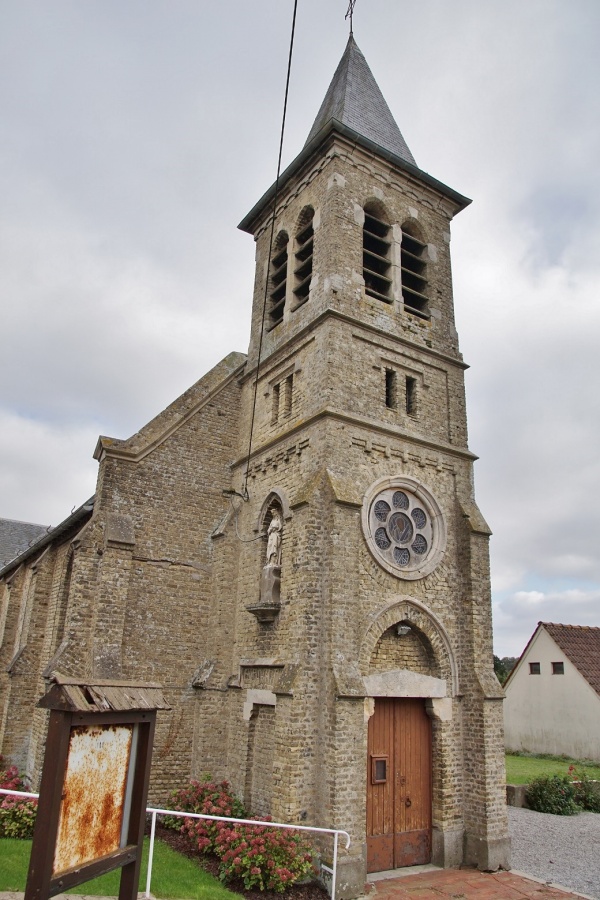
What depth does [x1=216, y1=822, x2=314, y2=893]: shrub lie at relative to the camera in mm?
8930

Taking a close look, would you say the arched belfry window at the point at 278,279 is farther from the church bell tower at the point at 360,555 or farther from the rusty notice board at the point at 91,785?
the rusty notice board at the point at 91,785

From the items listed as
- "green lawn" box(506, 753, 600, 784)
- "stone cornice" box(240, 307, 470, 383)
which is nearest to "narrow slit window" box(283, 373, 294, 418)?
"stone cornice" box(240, 307, 470, 383)

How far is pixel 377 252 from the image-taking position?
15.8 m

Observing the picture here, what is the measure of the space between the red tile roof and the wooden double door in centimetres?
1337

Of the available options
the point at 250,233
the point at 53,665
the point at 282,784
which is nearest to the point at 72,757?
the point at 282,784

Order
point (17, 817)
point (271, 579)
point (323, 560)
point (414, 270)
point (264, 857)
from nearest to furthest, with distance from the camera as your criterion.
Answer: point (264, 857)
point (17, 817)
point (323, 560)
point (271, 579)
point (414, 270)

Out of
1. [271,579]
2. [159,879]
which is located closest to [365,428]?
[271,579]

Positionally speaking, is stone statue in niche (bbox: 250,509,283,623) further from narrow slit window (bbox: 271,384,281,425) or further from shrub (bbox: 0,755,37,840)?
shrub (bbox: 0,755,37,840)

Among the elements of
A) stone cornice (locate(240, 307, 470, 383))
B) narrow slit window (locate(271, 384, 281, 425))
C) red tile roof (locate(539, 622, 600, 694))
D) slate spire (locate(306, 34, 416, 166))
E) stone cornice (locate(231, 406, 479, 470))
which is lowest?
red tile roof (locate(539, 622, 600, 694))

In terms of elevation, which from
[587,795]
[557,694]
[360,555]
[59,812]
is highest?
[360,555]

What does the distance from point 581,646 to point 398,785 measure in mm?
15565

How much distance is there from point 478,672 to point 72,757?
9210 mm

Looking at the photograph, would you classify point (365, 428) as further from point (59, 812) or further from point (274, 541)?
point (59, 812)

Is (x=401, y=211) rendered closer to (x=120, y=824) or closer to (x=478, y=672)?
(x=478, y=672)
